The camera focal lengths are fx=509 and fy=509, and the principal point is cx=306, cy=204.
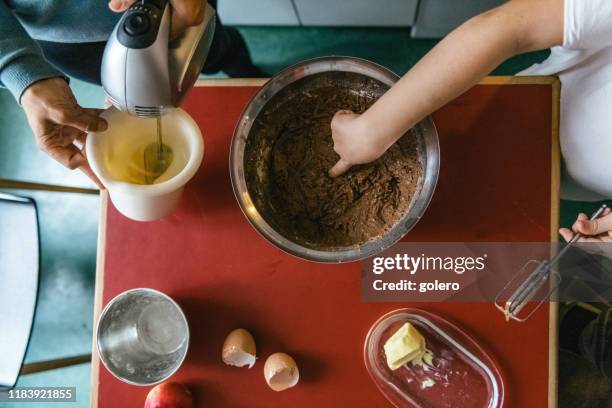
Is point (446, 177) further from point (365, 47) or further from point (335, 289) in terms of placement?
point (365, 47)

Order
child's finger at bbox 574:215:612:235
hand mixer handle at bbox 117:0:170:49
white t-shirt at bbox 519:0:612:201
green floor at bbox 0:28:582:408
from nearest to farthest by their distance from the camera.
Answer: hand mixer handle at bbox 117:0:170:49
white t-shirt at bbox 519:0:612:201
child's finger at bbox 574:215:612:235
green floor at bbox 0:28:582:408

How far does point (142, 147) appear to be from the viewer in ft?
2.45

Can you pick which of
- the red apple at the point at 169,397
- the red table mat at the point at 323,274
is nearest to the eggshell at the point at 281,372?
the red table mat at the point at 323,274

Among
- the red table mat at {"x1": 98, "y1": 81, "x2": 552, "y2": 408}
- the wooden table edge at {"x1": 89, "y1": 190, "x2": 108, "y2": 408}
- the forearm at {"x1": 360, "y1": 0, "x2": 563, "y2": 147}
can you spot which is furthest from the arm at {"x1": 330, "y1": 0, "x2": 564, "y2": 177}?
the wooden table edge at {"x1": 89, "y1": 190, "x2": 108, "y2": 408}

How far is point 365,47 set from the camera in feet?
4.68

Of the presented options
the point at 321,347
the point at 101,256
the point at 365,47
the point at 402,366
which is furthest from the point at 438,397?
the point at 365,47

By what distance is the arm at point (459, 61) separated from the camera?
589mm

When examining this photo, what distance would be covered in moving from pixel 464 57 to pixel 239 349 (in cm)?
51

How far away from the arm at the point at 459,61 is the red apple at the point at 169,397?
1.50ft

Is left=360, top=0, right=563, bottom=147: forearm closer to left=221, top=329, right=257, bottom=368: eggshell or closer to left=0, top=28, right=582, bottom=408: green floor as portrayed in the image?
left=221, top=329, right=257, bottom=368: eggshell

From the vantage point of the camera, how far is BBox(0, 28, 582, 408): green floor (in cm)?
141

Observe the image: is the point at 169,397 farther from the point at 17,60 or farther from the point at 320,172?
the point at 17,60

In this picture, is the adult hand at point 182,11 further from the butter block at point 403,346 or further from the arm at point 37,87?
the butter block at point 403,346

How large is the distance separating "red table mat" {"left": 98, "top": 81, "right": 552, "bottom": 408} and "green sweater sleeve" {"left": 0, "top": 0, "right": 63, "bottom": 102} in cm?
24
